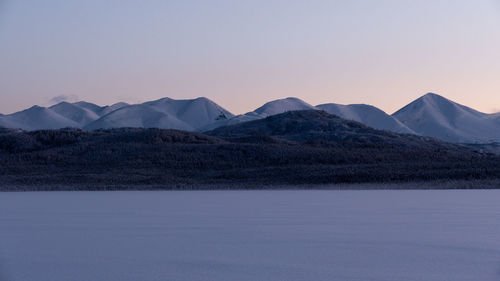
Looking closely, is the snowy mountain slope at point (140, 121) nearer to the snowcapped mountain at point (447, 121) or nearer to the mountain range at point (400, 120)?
the mountain range at point (400, 120)

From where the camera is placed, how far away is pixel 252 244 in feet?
38.4

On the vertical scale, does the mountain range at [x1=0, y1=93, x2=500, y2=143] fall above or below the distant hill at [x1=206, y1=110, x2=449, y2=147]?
above

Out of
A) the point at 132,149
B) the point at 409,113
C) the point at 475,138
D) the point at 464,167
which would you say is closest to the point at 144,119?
the point at 409,113

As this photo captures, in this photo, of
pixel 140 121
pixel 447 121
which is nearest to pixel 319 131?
pixel 447 121

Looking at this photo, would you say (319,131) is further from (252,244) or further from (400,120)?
(400,120)

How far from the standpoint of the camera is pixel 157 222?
50.9 feet

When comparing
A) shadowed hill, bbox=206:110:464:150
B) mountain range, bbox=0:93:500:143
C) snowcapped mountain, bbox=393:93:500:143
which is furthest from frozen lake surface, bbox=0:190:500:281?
snowcapped mountain, bbox=393:93:500:143

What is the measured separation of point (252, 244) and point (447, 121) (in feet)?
572

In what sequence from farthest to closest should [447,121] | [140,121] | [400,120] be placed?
[140,121] < [400,120] < [447,121]

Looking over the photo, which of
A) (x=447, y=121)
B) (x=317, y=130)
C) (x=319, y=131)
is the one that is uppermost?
(x=447, y=121)

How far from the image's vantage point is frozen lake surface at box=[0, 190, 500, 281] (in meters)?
9.12

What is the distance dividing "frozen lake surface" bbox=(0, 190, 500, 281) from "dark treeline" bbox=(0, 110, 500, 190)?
63.9ft

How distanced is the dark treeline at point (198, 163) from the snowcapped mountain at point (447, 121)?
10766cm

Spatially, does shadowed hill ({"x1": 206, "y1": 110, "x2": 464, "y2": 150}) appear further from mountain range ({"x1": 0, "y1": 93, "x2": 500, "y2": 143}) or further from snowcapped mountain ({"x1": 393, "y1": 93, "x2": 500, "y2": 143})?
snowcapped mountain ({"x1": 393, "y1": 93, "x2": 500, "y2": 143})
